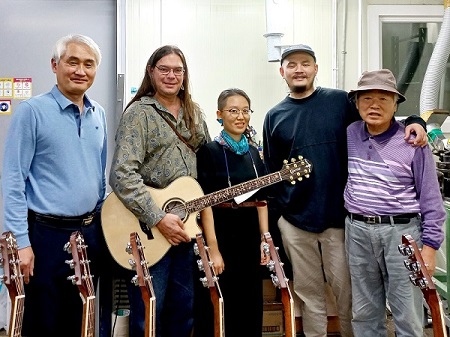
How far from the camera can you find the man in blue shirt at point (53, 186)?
6.07ft

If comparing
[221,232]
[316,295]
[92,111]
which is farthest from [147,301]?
[316,295]

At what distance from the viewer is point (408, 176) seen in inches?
78.2

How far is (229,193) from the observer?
83.5 inches

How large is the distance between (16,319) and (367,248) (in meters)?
1.30

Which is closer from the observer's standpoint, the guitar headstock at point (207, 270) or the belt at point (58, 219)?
the guitar headstock at point (207, 270)

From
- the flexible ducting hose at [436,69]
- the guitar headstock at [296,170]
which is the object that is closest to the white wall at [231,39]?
the flexible ducting hose at [436,69]

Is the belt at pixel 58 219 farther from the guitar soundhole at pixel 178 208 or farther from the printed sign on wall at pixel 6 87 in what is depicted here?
the printed sign on wall at pixel 6 87

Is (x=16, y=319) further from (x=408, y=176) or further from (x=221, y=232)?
(x=408, y=176)

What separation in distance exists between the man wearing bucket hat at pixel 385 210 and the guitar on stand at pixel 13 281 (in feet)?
4.12

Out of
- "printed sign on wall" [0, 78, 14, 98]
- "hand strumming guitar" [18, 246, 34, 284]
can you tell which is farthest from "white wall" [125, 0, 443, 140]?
"hand strumming guitar" [18, 246, 34, 284]

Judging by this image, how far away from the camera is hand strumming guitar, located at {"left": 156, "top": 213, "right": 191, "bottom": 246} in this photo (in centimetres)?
199

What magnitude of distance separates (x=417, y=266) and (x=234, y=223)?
866mm

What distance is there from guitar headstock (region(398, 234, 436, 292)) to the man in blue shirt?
1.14 metres

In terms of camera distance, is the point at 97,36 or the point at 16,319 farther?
the point at 97,36
